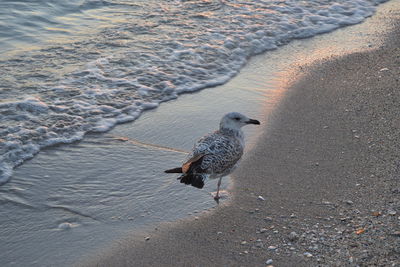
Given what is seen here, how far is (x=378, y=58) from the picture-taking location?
8.73m

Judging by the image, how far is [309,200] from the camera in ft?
17.3

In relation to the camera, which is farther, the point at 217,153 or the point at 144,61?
the point at 144,61

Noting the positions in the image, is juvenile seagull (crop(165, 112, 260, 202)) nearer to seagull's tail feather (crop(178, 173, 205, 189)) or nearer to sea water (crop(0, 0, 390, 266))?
seagull's tail feather (crop(178, 173, 205, 189))

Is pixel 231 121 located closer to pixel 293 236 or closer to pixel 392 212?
pixel 293 236

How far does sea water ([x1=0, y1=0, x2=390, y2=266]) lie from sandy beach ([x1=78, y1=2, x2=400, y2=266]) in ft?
1.35

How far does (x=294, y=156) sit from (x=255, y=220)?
127 centimetres

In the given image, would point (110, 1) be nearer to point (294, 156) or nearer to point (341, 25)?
point (341, 25)

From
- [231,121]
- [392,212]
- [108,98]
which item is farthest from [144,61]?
[392,212]

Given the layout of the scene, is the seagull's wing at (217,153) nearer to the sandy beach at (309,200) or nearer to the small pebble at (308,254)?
the sandy beach at (309,200)

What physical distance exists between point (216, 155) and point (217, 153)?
4 cm

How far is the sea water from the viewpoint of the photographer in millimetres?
5148

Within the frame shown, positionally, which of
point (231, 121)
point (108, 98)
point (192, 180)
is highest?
point (231, 121)

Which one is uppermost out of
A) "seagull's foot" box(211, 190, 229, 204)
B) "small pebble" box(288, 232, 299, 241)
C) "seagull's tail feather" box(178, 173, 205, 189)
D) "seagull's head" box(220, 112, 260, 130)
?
"seagull's head" box(220, 112, 260, 130)

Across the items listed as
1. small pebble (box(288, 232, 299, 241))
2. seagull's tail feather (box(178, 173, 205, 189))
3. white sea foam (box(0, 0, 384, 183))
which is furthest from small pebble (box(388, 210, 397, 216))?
white sea foam (box(0, 0, 384, 183))
